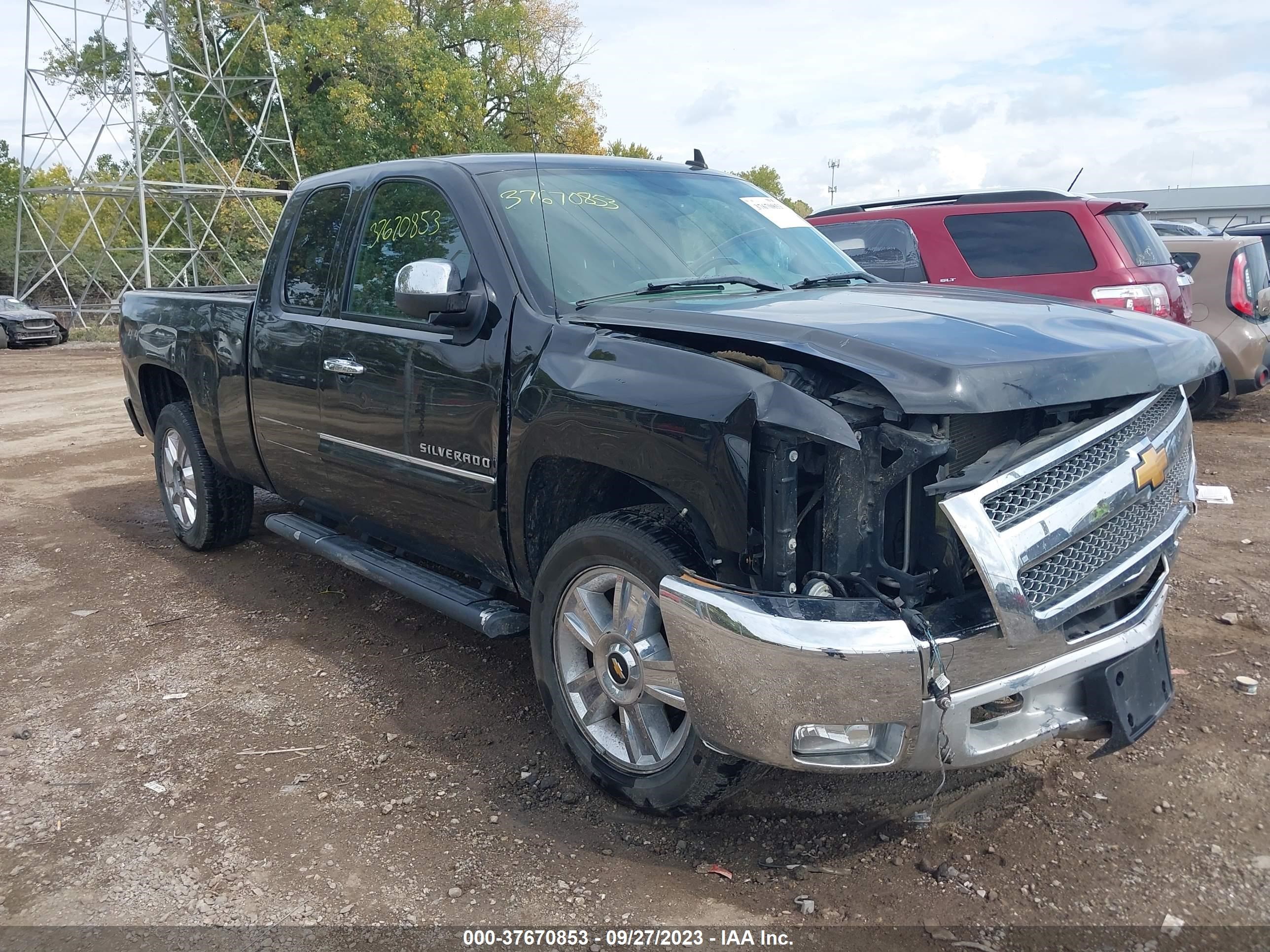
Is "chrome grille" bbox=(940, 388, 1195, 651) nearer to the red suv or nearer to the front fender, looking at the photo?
the front fender

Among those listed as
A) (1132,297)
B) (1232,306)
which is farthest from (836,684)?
(1232,306)

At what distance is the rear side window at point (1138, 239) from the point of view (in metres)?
7.46

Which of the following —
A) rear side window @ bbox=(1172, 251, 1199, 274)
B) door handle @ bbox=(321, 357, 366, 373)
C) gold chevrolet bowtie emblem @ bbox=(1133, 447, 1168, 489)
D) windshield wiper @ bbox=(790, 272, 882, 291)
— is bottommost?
gold chevrolet bowtie emblem @ bbox=(1133, 447, 1168, 489)

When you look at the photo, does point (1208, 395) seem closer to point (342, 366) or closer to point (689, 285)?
point (689, 285)

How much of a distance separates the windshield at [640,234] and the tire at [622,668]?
893mm

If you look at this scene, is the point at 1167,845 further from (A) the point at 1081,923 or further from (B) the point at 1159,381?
(B) the point at 1159,381

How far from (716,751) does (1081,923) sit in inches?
38.9

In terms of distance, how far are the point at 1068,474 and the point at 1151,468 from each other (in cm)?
38

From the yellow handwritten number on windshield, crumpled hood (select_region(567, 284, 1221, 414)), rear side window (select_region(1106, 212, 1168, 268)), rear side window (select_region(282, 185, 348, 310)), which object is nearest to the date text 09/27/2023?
crumpled hood (select_region(567, 284, 1221, 414))

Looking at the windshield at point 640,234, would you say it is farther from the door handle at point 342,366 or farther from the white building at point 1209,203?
the white building at point 1209,203

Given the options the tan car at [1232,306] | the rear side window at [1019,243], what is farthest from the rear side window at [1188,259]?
the rear side window at [1019,243]

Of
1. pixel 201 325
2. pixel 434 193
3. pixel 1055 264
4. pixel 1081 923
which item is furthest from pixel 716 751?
pixel 1055 264

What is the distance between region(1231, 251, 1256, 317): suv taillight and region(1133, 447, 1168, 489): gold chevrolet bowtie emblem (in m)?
7.09

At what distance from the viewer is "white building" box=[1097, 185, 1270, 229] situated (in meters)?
59.3
